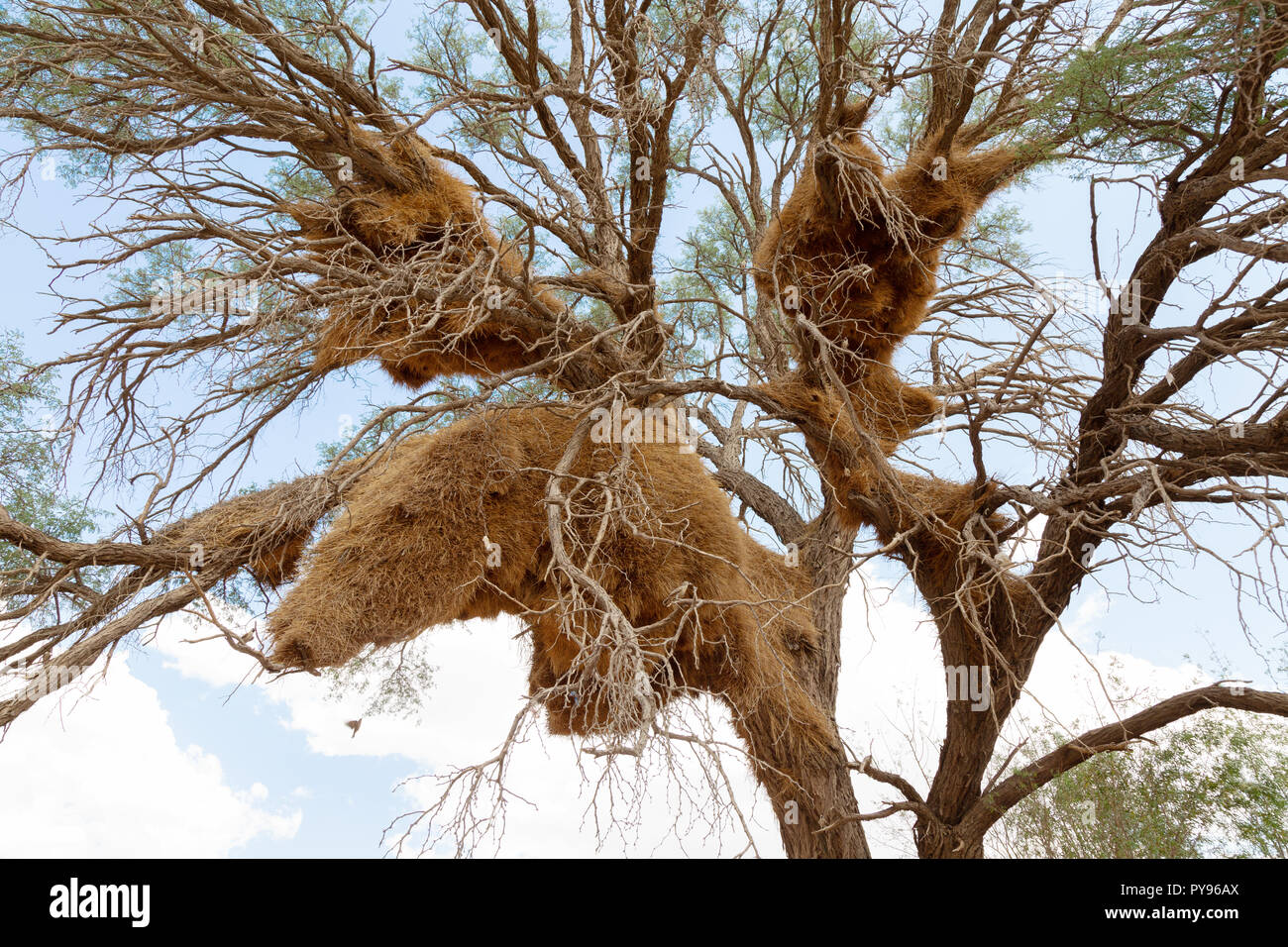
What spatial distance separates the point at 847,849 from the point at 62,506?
7185 mm

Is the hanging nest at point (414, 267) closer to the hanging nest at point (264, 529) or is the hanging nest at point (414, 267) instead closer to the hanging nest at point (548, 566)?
the hanging nest at point (548, 566)

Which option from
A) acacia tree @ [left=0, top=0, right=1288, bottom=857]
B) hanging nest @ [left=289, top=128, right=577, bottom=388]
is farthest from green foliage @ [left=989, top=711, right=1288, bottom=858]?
hanging nest @ [left=289, top=128, right=577, bottom=388]

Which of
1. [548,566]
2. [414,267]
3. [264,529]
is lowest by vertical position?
[548,566]

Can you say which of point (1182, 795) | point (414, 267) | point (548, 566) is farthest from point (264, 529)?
point (1182, 795)

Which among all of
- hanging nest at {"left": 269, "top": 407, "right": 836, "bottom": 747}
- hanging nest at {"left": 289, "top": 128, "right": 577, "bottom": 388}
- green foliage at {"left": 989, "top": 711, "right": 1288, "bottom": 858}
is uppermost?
hanging nest at {"left": 289, "top": 128, "right": 577, "bottom": 388}

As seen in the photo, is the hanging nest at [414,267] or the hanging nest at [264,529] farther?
the hanging nest at [264,529]

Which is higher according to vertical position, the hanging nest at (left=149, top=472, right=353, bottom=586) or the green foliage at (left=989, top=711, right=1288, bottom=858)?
the hanging nest at (left=149, top=472, right=353, bottom=586)

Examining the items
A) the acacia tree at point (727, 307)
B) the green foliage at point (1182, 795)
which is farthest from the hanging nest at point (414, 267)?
the green foliage at point (1182, 795)

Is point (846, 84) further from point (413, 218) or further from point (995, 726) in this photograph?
point (995, 726)

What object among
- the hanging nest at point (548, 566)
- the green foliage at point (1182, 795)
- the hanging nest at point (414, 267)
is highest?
the hanging nest at point (414, 267)

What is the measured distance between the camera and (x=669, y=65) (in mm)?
6648

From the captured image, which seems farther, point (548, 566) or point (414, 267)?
point (548, 566)

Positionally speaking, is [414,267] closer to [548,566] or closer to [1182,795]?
[548,566]

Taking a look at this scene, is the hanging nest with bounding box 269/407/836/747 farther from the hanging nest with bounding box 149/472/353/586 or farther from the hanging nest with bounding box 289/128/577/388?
the hanging nest with bounding box 289/128/577/388
